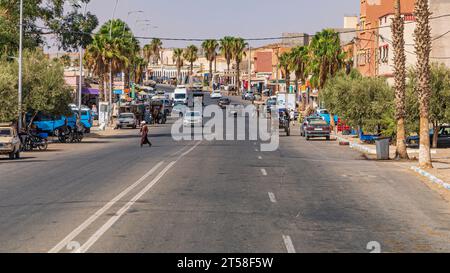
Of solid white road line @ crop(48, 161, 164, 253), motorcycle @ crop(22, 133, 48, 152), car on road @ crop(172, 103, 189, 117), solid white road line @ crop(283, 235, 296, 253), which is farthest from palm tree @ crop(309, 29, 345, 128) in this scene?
solid white road line @ crop(283, 235, 296, 253)

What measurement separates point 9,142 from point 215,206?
2067 cm

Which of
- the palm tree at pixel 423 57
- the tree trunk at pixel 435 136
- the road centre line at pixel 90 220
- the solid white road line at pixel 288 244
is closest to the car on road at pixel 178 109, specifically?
the tree trunk at pixel 435 136

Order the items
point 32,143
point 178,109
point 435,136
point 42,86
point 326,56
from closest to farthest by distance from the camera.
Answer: point 32,143 < point 435,136 < point 42,86 < point 326,56 < point 178,109

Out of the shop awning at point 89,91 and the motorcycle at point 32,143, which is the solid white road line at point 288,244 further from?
the shop awning at point 89,91

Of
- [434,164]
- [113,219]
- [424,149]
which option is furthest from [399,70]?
[113,219]

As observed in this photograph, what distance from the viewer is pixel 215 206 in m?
21.2

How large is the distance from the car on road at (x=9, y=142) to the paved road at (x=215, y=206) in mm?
2427

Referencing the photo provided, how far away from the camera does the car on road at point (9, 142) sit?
3972 centimetres

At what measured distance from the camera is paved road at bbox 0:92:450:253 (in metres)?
15.7

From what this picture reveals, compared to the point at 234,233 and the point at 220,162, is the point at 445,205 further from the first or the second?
the point at 220,162

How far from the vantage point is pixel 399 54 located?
4097 centimetres

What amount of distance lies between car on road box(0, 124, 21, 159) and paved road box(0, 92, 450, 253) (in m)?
2.43

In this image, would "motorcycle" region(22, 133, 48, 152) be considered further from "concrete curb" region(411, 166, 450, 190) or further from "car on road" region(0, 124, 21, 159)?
"concrete curb" region(411, 166, 450, 190)

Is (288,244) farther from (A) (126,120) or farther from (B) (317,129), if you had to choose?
(A) (126,120)
